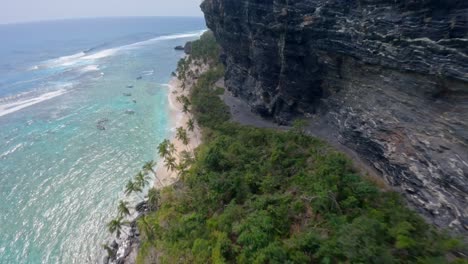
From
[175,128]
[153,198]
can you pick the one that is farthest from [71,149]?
[153,198]

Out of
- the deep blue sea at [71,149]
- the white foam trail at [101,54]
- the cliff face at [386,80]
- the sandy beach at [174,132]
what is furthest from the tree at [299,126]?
the white foam trail at [101,54]

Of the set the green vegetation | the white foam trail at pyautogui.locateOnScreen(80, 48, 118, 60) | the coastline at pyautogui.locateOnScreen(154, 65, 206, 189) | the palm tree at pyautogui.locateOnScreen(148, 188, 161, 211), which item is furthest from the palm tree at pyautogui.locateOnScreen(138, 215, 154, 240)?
the white foam trail at pyautogui.locateOnScreen(80, 48, 118, 60)

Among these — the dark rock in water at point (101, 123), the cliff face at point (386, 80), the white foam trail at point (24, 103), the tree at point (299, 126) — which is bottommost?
the dark rock in water at point (101, 123)

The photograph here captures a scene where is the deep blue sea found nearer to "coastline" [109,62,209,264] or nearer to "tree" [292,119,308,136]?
"coastline" [109,62,209,264]

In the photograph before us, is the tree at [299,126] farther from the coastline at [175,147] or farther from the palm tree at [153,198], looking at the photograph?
the palm tree at [153,198]

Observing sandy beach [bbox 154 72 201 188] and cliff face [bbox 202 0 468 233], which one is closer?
cliff face [bbox 202 0 468 233]

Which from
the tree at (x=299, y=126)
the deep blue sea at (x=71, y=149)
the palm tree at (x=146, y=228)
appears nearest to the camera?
the palm tree at (x=146, y=228)

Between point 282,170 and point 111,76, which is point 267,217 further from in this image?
point 111,76
